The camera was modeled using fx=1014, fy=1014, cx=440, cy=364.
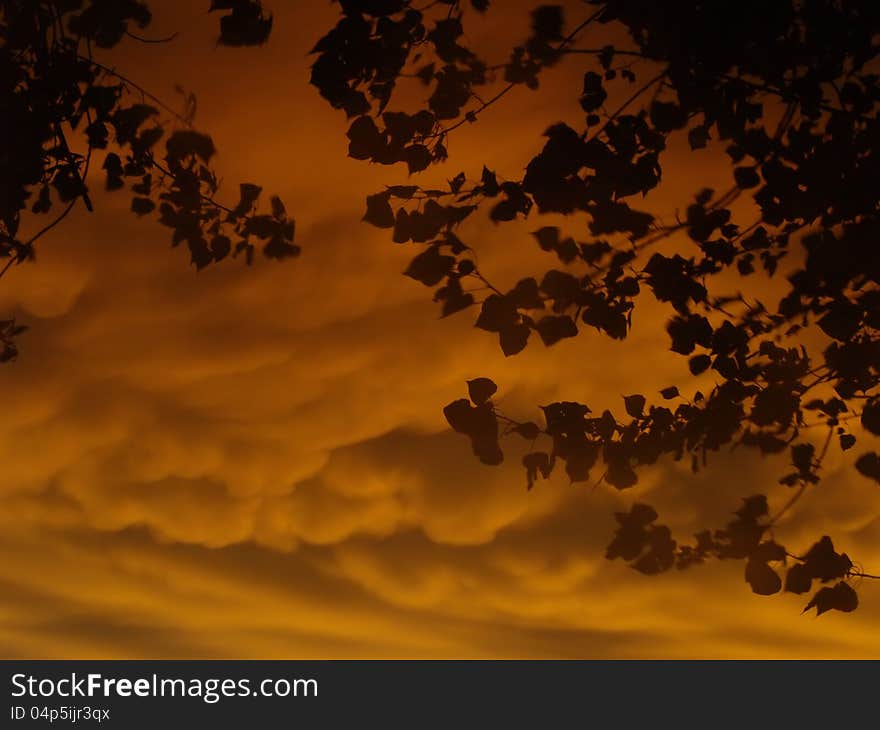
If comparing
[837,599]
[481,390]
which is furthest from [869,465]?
[481,390]

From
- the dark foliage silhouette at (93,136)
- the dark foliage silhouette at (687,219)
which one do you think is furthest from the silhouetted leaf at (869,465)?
the dark foliage silhouette at (93,136)

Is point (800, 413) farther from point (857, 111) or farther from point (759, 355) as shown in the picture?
point (857, 111)

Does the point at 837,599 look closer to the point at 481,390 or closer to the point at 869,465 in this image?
the point at 869,465

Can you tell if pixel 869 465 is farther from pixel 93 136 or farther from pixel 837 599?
pixel 93 136

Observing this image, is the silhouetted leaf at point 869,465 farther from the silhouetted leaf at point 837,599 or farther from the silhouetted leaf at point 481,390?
the silhouetted leaf at point 481,390

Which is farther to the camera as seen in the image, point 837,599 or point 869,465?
point 869,465

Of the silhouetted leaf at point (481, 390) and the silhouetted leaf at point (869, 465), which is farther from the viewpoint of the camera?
the silhouetted leaf at point (869, 465)

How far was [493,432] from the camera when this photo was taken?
309cm

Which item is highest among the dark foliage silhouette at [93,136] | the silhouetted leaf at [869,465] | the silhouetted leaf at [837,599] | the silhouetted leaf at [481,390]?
the dark foliage silhouette at [93,136]

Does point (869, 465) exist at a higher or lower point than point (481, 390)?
lower

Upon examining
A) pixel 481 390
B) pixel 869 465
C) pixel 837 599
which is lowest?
pixel 837 599

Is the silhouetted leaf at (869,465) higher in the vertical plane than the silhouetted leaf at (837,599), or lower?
higher

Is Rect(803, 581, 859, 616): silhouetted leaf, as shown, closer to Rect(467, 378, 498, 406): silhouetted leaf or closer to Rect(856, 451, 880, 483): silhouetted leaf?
→ Rect(856, 451, 880, 483): silhouetted leaf

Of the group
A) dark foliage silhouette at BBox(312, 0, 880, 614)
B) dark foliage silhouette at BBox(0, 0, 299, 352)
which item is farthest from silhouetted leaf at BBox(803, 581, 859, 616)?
dark foliage silhouette at BBox(0, 0, 299, 352)
